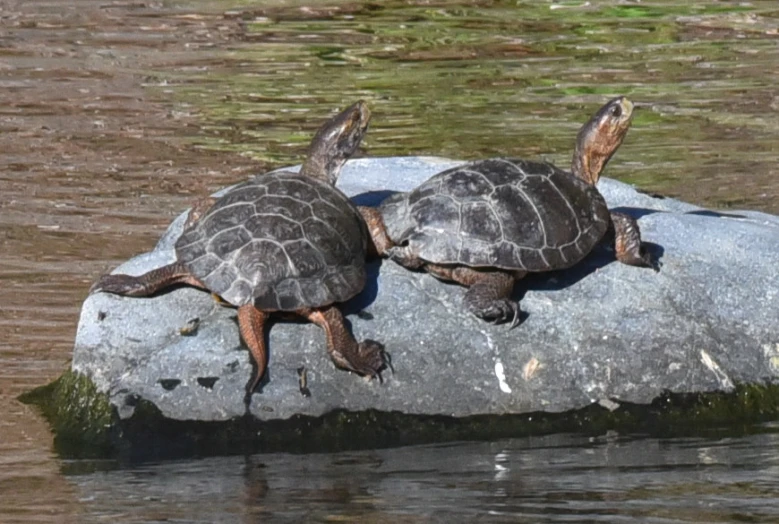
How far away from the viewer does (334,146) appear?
681 cm

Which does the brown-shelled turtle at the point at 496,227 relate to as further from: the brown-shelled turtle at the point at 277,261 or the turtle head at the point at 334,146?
the turtle head at the point at 334,146

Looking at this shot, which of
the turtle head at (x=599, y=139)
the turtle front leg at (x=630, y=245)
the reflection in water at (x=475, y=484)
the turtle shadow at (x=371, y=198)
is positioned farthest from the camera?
the turtle head at (x=599, y=139)

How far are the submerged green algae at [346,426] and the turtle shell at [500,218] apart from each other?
61 cm

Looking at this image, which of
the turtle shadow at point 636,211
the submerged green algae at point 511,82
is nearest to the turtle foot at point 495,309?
the turtle shadow at point 636,211

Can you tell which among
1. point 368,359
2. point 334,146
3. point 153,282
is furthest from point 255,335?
point 334,146

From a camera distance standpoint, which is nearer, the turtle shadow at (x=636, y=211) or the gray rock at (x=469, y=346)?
the gray rock at (x=469, y=346)

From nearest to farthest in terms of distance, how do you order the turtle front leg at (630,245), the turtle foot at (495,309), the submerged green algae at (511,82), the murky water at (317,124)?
the murky water at (317,124)
the turtle foot at (495,309)
the turtle front leg at (630,245)
the submerged green algae at (511,82)

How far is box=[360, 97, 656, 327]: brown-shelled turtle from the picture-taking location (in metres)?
5.86

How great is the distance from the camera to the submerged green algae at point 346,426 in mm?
5500

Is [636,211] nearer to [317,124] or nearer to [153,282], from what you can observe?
[153,282]

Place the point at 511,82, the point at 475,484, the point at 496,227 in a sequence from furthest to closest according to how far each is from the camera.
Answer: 1. the point at 511,82
2. the point at 496,227
3. the point at 475,484

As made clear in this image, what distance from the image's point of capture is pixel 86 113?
37.6 feet

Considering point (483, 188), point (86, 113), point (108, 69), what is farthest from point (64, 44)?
point (483, 188)

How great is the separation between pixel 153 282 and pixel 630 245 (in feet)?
5.96
